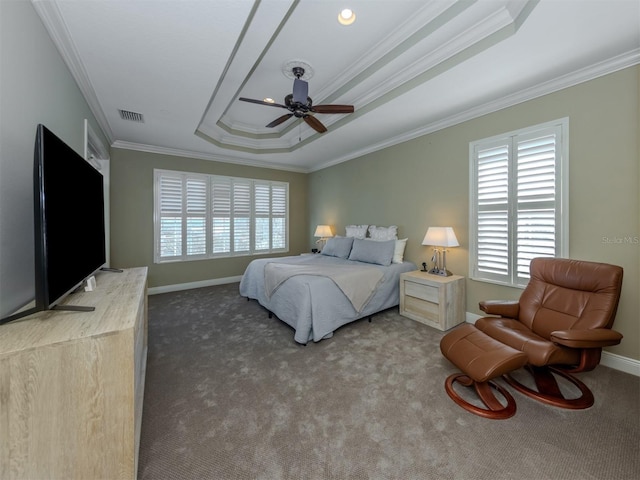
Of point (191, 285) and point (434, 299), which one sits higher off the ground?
point (434, 299)

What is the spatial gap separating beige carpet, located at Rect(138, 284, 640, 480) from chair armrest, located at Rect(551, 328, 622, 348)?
480mm

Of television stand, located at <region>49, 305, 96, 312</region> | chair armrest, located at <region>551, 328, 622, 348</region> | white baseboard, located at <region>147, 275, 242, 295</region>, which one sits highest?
television stand, located at <region>49, 305, 96, 312</region>

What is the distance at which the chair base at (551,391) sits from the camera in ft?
5.80

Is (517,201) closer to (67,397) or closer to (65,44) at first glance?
(67,397)

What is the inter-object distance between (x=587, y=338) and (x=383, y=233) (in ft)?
9.05

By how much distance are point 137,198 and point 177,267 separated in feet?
4.53

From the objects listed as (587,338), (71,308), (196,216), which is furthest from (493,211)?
(196,216)

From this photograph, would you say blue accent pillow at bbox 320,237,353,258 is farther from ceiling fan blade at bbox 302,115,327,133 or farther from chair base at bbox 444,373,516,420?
chair base at bbox 444,373,516,420

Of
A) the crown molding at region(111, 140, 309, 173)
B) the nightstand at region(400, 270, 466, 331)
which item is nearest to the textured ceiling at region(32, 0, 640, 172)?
the crown molding at region(111, 140, 309, 173)

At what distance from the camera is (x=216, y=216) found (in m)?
5.14

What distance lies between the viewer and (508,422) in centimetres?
163

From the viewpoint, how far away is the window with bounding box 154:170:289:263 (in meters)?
4.64

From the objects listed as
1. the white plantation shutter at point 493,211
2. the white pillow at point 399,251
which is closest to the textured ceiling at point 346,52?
the white plantation shutter at point 493,211

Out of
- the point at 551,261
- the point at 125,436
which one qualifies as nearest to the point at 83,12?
the point at 125,436
